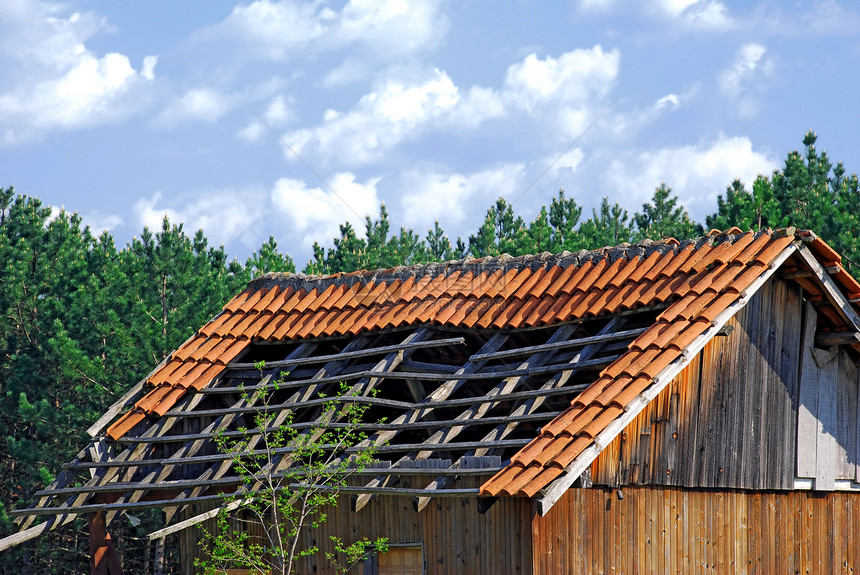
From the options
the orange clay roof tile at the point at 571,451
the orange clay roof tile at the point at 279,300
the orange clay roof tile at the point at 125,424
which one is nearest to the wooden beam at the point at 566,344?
the orange clay roof tile at the point at 571,451

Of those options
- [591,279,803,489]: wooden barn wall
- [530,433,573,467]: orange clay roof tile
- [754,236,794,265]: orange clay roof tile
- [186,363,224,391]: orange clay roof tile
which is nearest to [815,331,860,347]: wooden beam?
[591,279,803,489]: wooden barn wall

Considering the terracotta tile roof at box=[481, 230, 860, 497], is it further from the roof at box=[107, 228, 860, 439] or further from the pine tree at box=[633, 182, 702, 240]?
the pine tree at box=[633, 182, 702, 240]

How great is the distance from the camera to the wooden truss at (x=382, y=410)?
12.8 meters

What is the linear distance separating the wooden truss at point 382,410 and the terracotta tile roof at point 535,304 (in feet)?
0.88

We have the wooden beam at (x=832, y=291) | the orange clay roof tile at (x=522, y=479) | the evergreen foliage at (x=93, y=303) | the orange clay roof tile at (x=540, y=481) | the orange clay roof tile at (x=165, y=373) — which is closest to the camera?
the orange clay roof tile at (x=540, y=481)

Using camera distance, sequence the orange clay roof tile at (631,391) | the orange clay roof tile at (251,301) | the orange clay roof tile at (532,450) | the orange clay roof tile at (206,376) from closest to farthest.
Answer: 1. the orange clay roof tile at (532,450)
2. the orange clay roof tile at (631,391)
3. the orange clay roof tile at (206,376)
4. the orange clay roof tile at (251,301)

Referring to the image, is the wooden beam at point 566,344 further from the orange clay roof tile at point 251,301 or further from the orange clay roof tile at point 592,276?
the orange clay roof tile at point 251,301

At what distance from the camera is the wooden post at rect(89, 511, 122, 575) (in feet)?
50.0

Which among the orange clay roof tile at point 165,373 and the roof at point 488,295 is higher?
the roof at point 488,295

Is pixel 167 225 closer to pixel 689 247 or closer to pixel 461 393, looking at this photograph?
pixel 461 393

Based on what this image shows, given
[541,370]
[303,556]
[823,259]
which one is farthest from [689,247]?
[303,556]

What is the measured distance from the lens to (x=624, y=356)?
12.2 m

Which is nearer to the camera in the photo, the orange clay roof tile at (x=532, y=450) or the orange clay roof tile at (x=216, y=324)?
the orange clay roof tile at (x=532, y=450)

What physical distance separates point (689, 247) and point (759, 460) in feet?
9.12
